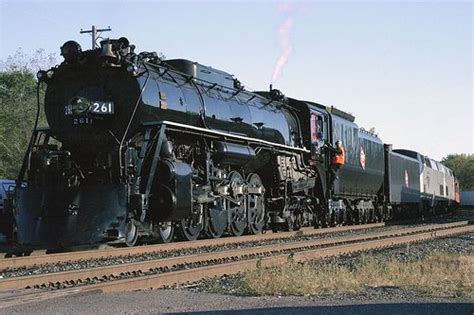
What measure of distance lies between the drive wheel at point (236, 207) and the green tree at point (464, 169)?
102139 mm

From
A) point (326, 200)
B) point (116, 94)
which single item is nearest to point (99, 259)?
point (116, 94)

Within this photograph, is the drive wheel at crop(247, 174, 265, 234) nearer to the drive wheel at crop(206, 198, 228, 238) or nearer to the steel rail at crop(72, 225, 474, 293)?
the drive wheel at crop(206, 198, 228, 238)

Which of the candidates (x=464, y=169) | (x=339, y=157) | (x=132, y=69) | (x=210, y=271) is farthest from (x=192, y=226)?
(x=464, y=169)

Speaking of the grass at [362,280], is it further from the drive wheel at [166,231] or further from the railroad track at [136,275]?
the drive wheel at [166,231]

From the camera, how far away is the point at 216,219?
1485 centimetres

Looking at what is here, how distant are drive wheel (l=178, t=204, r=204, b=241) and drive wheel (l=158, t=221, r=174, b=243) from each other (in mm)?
228

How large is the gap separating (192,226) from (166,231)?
2.65 ft

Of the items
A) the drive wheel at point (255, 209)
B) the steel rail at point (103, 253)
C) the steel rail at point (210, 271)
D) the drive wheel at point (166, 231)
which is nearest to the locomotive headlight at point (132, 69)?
the drive wheel at point (166, 231)

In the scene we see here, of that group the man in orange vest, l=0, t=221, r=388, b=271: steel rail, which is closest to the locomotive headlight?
l=0, t=221, r=388, b=271: steel rail

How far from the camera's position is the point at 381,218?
1140 inches

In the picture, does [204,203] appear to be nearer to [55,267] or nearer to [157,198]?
[157,198]

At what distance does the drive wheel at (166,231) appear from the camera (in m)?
13.3

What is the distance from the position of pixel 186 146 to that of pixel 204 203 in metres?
1.33

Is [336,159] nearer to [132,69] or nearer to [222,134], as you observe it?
[222,134]
